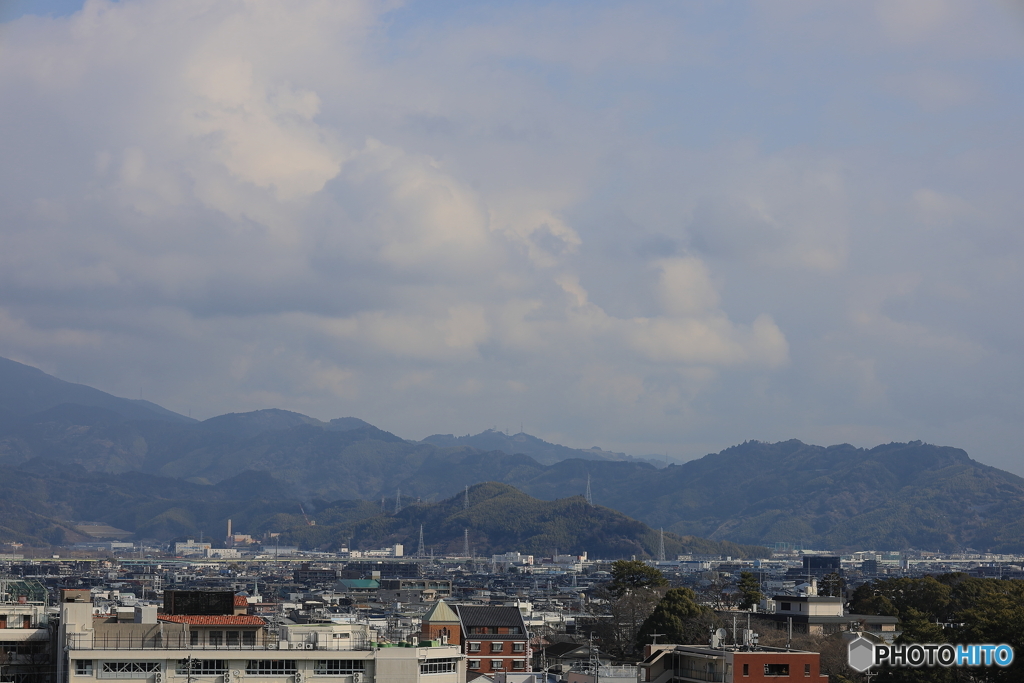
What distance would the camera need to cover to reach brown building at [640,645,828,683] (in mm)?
40969

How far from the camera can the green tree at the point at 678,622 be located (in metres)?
64.7

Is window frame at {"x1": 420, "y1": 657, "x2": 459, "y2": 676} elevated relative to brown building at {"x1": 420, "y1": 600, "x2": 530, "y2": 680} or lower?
elevated

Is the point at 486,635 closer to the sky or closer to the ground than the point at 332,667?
closer to the ground

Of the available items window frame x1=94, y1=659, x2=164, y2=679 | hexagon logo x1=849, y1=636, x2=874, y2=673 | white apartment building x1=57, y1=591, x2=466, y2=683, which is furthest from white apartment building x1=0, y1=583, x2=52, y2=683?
hexagon logo x1=849, y1=636, x2=874, y2=673

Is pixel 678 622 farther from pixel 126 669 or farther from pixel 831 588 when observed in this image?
pixel 831 588

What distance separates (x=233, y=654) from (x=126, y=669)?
2.91 m

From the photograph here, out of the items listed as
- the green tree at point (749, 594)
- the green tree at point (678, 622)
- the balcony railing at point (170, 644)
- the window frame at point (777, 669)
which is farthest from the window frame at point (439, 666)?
the green tree at point (749, 594)

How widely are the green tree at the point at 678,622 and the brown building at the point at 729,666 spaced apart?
1876 centimetres

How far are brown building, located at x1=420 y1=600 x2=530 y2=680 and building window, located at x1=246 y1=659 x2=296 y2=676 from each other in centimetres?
2267

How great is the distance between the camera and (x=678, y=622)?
65.6 metres

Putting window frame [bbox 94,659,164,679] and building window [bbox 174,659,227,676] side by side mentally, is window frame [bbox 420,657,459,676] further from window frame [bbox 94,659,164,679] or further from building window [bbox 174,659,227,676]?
window frame [bbox 94,659,164,679]

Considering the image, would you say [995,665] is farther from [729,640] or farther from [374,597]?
[374,597]

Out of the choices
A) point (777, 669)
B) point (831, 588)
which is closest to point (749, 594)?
point (831, 588)

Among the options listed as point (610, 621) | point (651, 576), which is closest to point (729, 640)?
point (610, 621)
